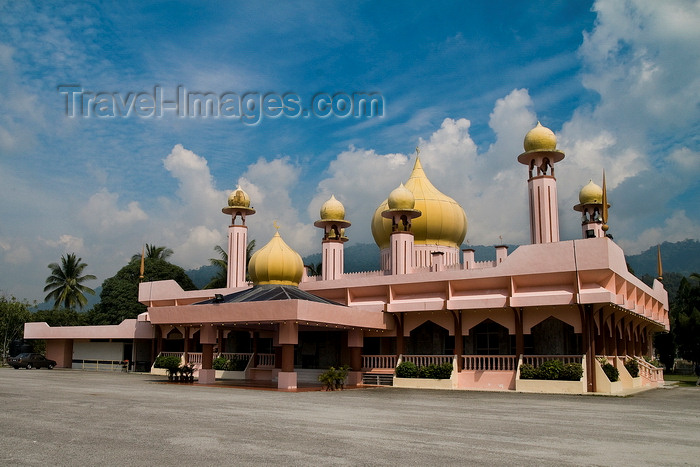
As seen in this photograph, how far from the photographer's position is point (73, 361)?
45688 mm

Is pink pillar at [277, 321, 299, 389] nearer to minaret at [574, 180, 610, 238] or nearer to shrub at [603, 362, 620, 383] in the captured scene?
shrub at [603, 362, 620, 383]

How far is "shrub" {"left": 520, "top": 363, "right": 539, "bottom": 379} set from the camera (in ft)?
80.1

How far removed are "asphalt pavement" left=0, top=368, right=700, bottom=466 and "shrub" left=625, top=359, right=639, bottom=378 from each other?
1076cm

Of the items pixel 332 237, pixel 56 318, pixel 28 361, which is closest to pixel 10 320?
pixel 56 318

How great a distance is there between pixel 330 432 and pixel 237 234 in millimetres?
26500

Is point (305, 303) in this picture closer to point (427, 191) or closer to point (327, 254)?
point (327, 254)

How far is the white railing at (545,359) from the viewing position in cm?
2439

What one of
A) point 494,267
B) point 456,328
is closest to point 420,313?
point 456,328

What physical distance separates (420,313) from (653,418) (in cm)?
1454

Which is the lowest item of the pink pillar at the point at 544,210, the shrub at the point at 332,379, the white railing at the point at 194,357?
the shrub at the point at 332,379

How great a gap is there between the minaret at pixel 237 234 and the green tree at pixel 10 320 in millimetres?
30791

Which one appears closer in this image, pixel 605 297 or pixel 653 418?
pixel 653 418

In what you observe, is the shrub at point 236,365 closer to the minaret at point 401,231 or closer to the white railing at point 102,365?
the minaret at point 401,231

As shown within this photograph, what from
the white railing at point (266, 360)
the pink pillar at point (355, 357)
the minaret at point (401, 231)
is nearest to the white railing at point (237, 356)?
the white railing at point (266, 360)
